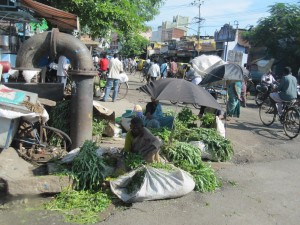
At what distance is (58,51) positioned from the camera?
722cm

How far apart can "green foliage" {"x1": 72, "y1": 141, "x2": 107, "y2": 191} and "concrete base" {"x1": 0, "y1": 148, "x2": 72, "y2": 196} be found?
22 cm

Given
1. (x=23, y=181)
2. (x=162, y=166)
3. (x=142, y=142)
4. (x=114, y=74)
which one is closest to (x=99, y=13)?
(x=114, y=74)

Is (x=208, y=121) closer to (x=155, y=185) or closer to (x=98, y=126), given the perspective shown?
(x=98, y=126)

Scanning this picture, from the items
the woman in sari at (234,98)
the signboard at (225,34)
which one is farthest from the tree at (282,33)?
the woman in sari at (234,98)

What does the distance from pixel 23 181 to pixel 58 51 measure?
310cm

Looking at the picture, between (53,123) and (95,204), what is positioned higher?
(53,123)

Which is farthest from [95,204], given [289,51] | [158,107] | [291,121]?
[289,51]

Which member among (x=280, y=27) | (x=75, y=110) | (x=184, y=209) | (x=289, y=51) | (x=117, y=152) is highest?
(x=280, y=27)

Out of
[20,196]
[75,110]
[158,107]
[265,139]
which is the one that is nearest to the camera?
[20,196]

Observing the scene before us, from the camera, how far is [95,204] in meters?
5.07

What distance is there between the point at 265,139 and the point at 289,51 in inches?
665

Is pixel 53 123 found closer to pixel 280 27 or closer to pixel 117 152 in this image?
pixel 117 152

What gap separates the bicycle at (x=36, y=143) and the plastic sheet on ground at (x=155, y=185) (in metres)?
1.65

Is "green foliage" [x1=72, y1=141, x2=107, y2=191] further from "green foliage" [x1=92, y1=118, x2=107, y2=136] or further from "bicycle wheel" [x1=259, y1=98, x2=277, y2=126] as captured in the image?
"bicycle wheel" [x1=259, y1=98, x2=277, y2=126]
